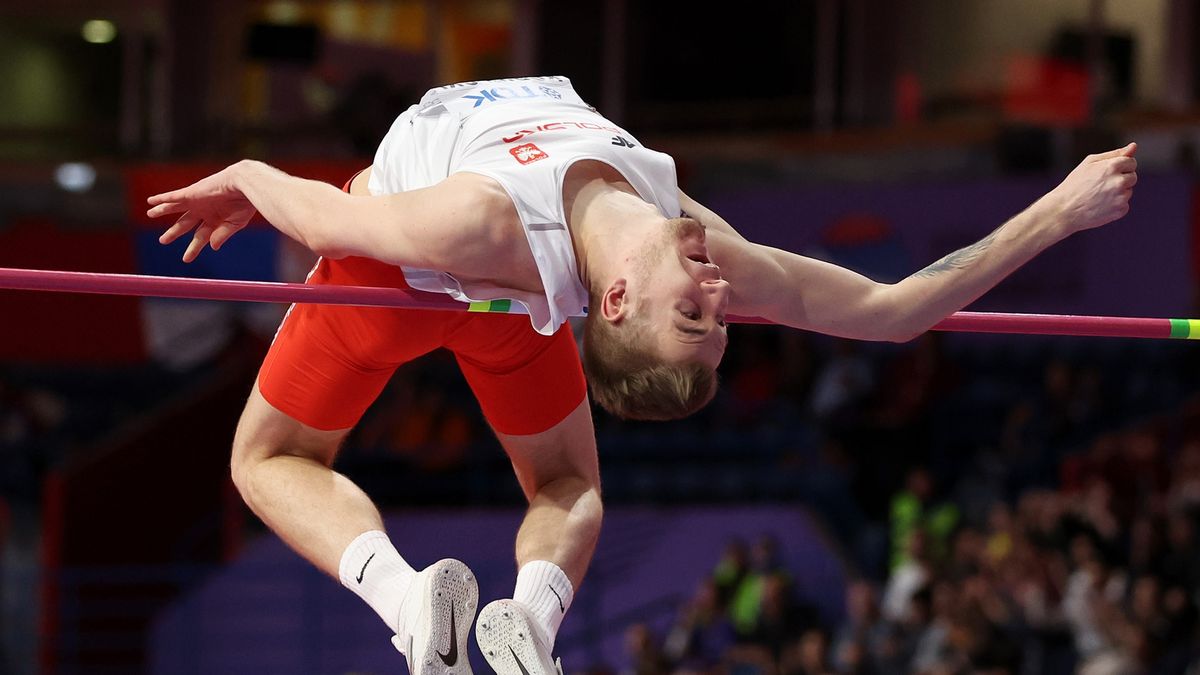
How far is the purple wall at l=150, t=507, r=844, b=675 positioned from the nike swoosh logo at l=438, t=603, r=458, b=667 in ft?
24.4

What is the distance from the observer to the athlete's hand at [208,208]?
4090mm

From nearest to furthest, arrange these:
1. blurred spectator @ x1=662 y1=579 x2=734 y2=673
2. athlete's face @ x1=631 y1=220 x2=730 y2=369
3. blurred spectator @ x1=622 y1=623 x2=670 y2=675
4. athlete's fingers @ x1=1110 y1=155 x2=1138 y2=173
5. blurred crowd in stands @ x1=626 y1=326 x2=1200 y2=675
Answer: athlete's face @ x1=631 y1=220 x2=730 y2=369, athlete's fingers @ x1=1110 y1=155 x2=1138 y2=173, blurred crowd in stands @ x1=626 y1=326 x2=1200 y2=675, blurred spectator @ x1=622 y1=623 x2=670 y2=675, blurred spectator @ x1=662 y1=579 x2=734 y2=673

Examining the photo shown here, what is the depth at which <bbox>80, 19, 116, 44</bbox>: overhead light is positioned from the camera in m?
17.7

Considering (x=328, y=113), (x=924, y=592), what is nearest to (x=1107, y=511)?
(x=924, y=592)

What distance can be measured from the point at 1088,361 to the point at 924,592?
4.19 metres

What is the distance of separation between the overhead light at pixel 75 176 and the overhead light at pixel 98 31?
269cm

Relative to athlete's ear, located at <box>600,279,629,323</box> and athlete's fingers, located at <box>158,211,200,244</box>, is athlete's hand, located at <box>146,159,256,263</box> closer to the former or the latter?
athlete's fingers, located at <box>158,211,200,244</box>

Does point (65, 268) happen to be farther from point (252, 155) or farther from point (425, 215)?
point (425, 215)

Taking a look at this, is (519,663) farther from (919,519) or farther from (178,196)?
(919,519)

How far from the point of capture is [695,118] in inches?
621

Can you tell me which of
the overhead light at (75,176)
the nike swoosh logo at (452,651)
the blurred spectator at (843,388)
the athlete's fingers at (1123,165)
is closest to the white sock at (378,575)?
the nike swoosh logo at (452,651)

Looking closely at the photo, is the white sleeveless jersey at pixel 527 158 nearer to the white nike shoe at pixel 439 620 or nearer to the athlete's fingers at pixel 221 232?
the athlete's fingers at pixel 221 232

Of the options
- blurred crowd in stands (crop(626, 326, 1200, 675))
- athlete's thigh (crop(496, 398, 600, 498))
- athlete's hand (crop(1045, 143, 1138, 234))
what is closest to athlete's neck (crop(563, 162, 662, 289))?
athlete's thigh (crop(496, 398, 600, 498))

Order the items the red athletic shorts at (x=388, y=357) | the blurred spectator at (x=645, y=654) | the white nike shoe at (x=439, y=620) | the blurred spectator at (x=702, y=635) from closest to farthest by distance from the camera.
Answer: the white nike shoe at (x=439, y=620), the red athletic shorts at (x=388, y=357), the blurred spectator at (x=645, y=654), the blurred spectator at (x=702, y=635)
